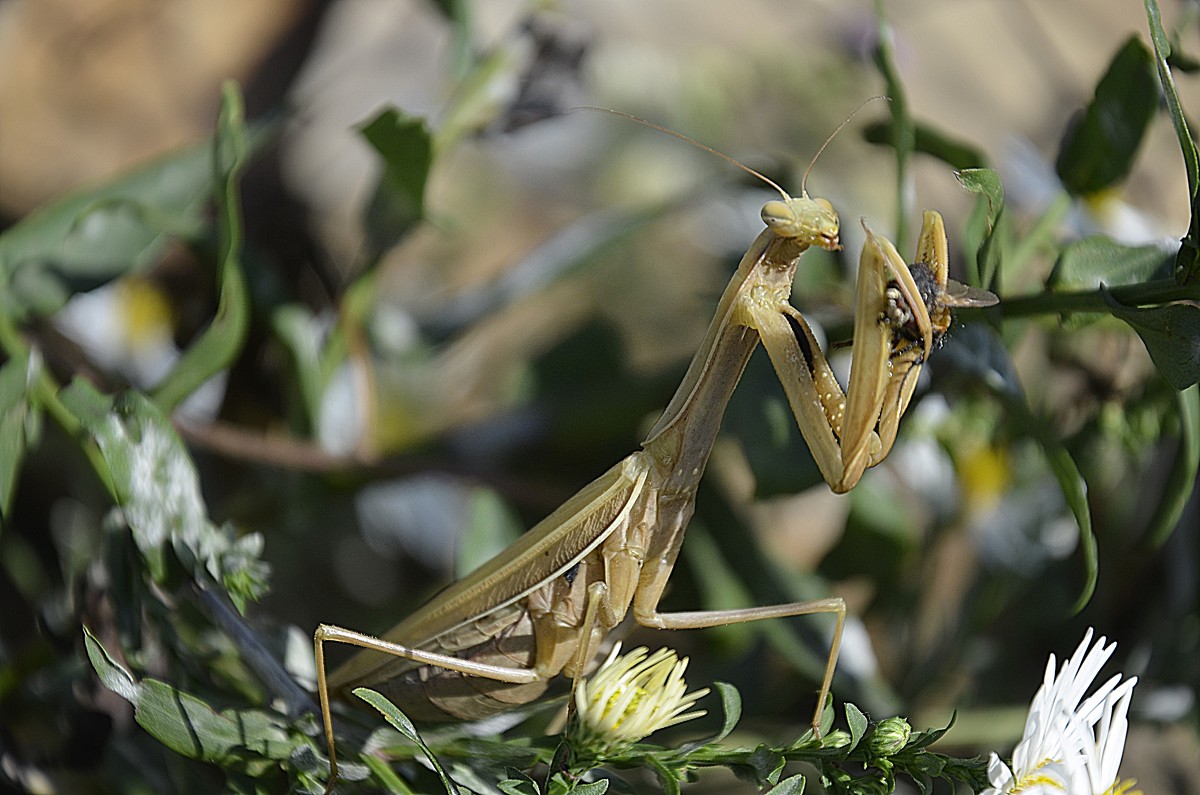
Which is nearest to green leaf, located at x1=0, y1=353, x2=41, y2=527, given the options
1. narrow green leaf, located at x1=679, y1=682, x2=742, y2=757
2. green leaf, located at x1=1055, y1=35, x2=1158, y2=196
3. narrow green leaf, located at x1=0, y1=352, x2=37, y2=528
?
narrow green leaf, located at x1=0, y1=352, x2=37, y2=528

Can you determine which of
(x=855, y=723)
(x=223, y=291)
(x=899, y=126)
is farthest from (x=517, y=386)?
(x=855, y=723)

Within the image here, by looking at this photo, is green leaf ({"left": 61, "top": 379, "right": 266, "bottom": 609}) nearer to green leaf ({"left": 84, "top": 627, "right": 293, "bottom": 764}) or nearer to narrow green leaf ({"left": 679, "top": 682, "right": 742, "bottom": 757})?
green leaf ({"left": 84, "top": 627, "right": 293, "bottom": 764})

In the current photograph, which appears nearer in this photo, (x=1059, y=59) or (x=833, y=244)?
(x=833, y=244)

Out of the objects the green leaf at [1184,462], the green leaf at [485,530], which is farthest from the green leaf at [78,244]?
the green leaf at [1184,462]

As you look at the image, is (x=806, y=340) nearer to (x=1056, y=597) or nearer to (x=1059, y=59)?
(x=1056, y=597)

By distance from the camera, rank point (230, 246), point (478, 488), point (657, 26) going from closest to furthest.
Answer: point (230, 246), point (478, 488), point (657, 26)

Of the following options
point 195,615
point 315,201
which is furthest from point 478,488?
point 315,201

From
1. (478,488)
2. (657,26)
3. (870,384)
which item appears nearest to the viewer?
(870,384)

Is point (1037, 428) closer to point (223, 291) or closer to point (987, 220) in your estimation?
point (987, 220)
